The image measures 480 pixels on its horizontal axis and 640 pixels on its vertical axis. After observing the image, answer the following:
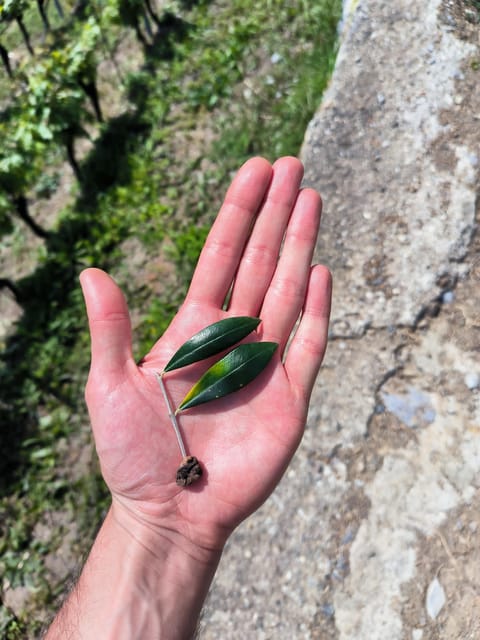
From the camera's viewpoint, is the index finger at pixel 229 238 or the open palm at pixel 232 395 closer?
the open palm at pixel 232 395

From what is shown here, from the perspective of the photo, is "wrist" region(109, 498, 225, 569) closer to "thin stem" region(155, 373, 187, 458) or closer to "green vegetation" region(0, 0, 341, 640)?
"thin stem" region(155, 373, 187, 458)

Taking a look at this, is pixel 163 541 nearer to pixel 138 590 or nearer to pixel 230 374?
pixel 138 590

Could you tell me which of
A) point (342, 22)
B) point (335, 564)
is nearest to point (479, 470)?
point (335, 564)

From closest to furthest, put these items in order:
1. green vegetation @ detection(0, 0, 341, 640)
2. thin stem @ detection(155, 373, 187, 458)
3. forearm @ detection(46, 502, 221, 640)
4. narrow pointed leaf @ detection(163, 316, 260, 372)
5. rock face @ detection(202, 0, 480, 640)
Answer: forearm @ detection(46, 502, 221, 640)
thin stem @ detection(155, 373, 187, 458)
narrow pointed leaf @ detection(163, 316, 260, 372)
rock face @ detection(202, 0, 480, 640)
green vegetation @ detection(0, 0, 341, 640)

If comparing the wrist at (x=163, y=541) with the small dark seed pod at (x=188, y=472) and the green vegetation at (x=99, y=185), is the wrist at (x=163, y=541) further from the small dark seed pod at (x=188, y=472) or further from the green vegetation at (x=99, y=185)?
the green vegetation at (x=99, y=185)

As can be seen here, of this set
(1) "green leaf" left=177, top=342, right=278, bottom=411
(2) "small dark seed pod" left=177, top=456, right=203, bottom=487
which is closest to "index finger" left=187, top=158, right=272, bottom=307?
(1) "green leaf" left=177, top=342, right=278, bottom=411

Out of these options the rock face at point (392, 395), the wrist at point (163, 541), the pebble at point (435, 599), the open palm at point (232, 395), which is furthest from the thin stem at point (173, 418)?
the pebble at point (435, 599)

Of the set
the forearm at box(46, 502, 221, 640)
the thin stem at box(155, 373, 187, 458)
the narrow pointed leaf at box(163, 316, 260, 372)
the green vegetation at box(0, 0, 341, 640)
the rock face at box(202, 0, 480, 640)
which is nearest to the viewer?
the forearm at box(46, 502, 221, 640)

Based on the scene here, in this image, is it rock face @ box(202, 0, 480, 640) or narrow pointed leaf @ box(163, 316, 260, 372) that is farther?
rock face @ box(202, 0, 480, 640)
